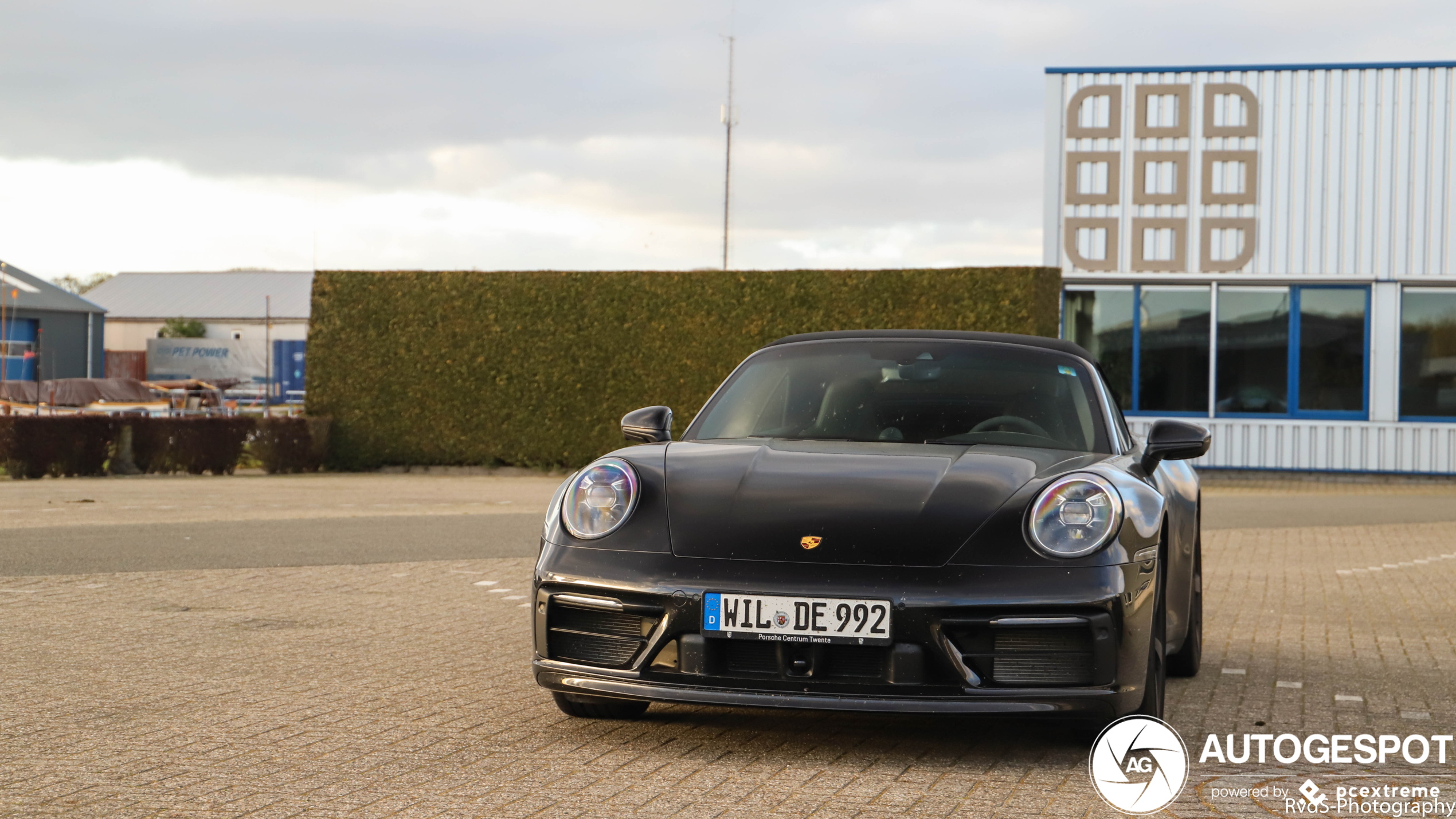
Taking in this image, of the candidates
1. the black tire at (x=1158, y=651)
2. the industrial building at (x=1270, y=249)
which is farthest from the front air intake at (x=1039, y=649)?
the industrial building at (x=1270, y=249)

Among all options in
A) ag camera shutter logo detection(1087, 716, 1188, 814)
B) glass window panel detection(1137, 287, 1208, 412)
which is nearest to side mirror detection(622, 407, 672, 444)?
ag camera shutter logo detection(1087, 716, 1188, 814)

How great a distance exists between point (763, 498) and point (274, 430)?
16.6 m

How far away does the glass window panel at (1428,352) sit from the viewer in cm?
2022

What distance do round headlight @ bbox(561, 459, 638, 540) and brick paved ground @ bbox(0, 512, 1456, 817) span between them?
646mm

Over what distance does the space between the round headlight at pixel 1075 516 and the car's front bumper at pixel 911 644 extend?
0.09 meters

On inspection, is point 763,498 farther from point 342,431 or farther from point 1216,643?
point 342,431

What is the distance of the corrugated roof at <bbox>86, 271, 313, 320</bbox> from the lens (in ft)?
219

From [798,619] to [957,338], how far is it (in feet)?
6.07

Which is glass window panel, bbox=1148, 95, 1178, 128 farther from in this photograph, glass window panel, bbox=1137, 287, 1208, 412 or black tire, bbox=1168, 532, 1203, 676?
black tire, bbox=1168, 532, 1203, 676

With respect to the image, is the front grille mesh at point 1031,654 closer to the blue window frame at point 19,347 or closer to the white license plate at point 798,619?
the white license plate at point 798,619

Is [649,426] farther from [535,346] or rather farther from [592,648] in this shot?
[535,346]

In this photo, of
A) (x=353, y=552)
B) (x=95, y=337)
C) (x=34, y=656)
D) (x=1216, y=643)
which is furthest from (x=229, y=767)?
(x=95, y=337)

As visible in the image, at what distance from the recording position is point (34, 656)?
5.95m

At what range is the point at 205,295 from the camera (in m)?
68.8
